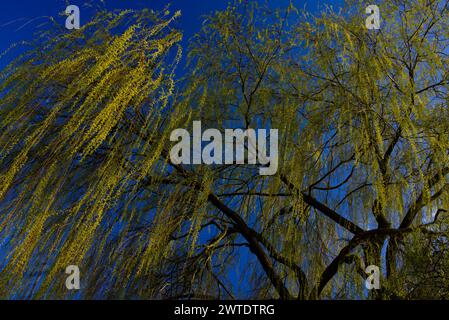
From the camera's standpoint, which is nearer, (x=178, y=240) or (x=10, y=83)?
(x=10, y=83)

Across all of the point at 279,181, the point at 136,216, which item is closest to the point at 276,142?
the point at 279,181

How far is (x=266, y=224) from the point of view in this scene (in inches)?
123

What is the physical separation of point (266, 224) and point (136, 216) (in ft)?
2.72

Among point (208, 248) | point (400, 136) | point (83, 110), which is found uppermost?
point (400, 136)

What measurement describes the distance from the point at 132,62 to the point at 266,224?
1.30 m

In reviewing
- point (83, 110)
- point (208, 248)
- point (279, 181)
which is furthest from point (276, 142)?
point (83, 110)

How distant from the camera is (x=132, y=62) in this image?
2648mm
